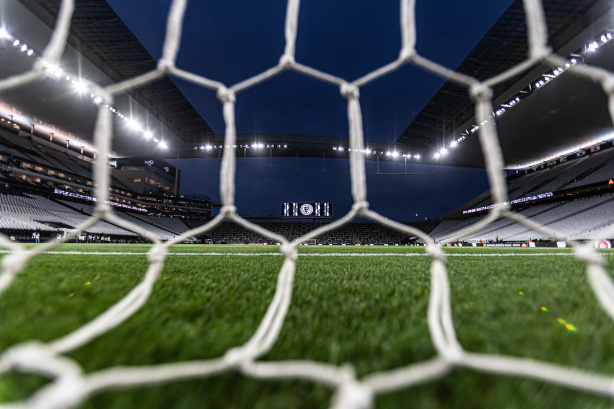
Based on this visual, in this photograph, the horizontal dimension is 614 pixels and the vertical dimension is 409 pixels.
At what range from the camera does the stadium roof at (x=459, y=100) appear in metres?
6.23

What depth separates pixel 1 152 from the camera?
33.3 feet

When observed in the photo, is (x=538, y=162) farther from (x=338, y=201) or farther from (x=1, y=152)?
(x=1, y=152)

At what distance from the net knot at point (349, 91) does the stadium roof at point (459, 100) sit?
7.78 metres

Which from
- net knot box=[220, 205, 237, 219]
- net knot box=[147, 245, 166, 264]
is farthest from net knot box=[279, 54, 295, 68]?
net knot box=[147, 245, 166, 264]

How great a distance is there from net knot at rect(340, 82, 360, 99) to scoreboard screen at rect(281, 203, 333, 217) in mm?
16792

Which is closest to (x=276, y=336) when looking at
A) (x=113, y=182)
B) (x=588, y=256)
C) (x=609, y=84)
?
(x=588, y=256)

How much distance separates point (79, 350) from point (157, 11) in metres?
20.5

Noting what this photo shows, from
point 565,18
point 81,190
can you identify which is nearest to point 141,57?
point 81,190

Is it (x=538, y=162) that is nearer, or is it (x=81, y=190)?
(x=81, y=190)

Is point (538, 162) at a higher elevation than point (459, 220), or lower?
higher

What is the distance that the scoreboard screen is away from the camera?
57.7 ft

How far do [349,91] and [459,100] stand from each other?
10.7 m

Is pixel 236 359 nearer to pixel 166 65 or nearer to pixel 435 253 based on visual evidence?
pixel 435 253

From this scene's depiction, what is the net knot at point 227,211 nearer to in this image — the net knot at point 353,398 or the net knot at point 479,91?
the net knot at point 353,398
